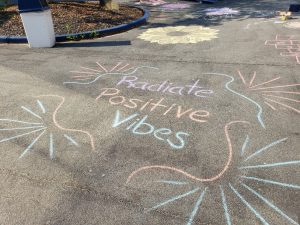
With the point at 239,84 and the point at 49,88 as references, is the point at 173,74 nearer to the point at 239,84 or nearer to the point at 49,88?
the point at 239,84

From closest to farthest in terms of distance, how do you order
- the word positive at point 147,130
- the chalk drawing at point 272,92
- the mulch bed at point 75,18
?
the word positive at point 147,130, the chalk drawing at point 272,92, the mulch bed at point 75,18

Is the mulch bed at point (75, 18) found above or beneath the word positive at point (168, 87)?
above

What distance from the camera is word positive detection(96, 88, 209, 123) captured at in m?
4.95

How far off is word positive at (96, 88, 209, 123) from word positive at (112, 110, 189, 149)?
0.93 ft

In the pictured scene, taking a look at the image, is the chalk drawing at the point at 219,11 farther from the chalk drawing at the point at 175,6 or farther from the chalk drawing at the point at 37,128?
the chalk drawing at the point at 37,128

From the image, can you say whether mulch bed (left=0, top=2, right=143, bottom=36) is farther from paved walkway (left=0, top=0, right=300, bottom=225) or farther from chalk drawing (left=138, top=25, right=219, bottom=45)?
paved walkway (left=0, top=0, right=300, bottom=225)

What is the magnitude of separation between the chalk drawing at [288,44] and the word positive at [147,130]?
3926 mm

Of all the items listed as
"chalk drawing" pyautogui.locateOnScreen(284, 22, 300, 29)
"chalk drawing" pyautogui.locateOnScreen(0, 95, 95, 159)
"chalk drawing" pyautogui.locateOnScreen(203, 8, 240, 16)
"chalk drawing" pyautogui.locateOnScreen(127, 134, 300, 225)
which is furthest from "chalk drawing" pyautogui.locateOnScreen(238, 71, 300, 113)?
"chalk drawing" pyautogui.locateOnScreen(203, 8, 240, 16)

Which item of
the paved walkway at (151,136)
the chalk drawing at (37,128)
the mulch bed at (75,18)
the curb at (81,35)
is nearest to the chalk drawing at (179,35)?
the curb at (81,35)

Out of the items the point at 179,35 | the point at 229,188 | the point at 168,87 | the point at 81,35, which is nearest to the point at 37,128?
the point at 168,87

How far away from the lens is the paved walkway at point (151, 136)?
331cm

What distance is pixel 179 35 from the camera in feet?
31.8

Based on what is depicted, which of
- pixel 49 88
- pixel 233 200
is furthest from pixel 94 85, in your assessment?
pixel 233 200

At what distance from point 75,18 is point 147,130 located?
7.25 metres
